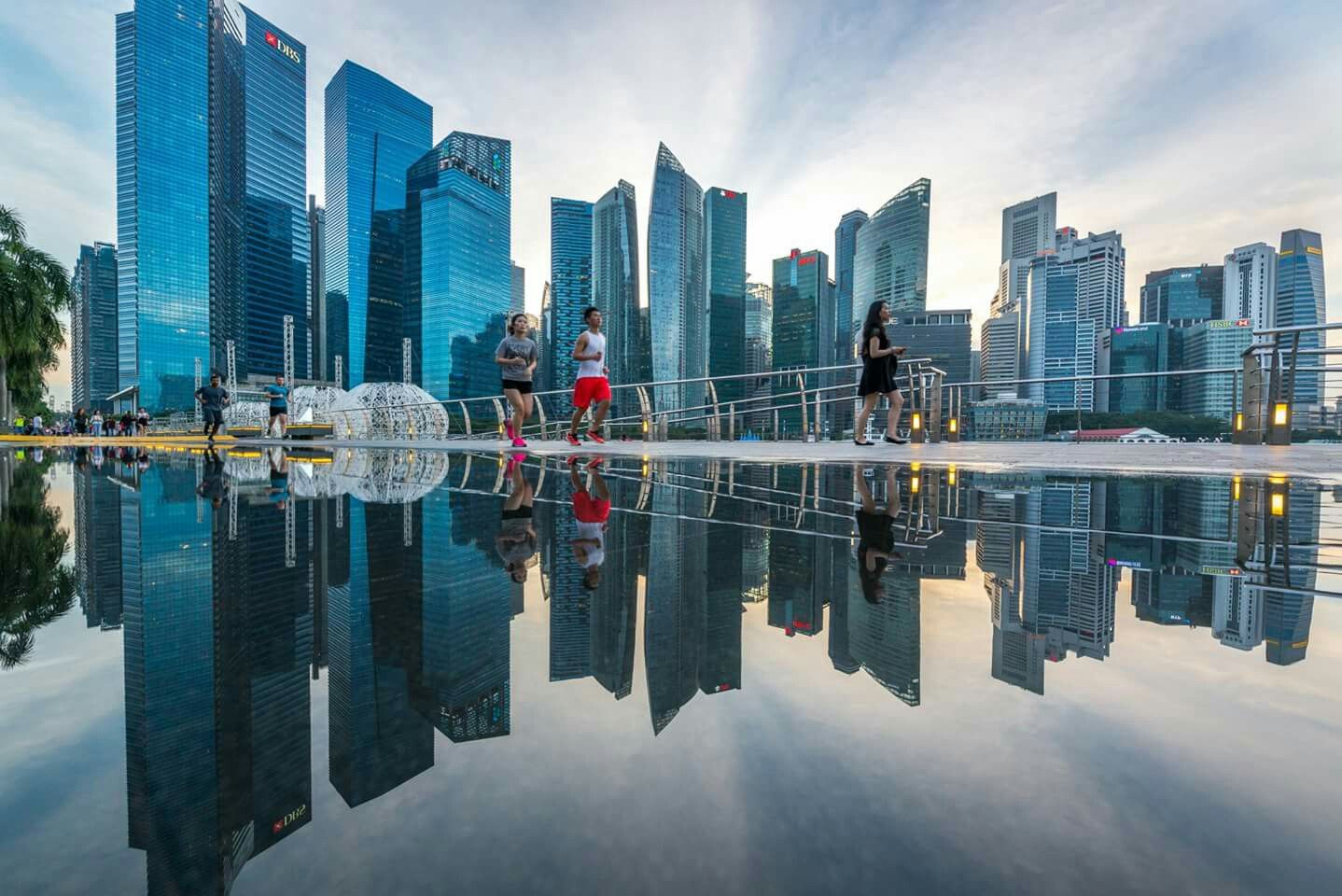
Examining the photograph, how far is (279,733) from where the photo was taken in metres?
0.79

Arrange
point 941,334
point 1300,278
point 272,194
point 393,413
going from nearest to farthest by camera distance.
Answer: point 393,413, point 1300,278, point 272,194, point 941,334

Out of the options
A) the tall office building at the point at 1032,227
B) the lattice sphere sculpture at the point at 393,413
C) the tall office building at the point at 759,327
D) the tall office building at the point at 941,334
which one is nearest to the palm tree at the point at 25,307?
the lattice sphere sculpture at the point at 393,413

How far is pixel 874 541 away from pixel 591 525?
3.19ft

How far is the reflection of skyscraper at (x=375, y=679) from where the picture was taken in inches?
27.4

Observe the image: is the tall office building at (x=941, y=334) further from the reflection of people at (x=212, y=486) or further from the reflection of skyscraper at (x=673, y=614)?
the reflection of skyscraper at (x=673, y=614)

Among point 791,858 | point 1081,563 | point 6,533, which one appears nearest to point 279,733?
point 791,858

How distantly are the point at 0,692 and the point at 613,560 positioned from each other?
1.11 metres

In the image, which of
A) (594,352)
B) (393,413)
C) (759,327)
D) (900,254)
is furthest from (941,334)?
(594,352)

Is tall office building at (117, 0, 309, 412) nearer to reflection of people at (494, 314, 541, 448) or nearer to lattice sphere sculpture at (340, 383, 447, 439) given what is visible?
lattice sphere sculpture at (340, 383, 447, 439)

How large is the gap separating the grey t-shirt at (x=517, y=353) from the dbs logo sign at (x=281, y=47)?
130 m

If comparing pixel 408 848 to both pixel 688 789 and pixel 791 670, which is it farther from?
pixel 791 670

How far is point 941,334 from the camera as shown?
343 feet

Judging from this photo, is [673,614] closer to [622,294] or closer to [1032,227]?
[622,294]

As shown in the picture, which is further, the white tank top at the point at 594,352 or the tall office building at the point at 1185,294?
the tall office building at the point at 1185,294
